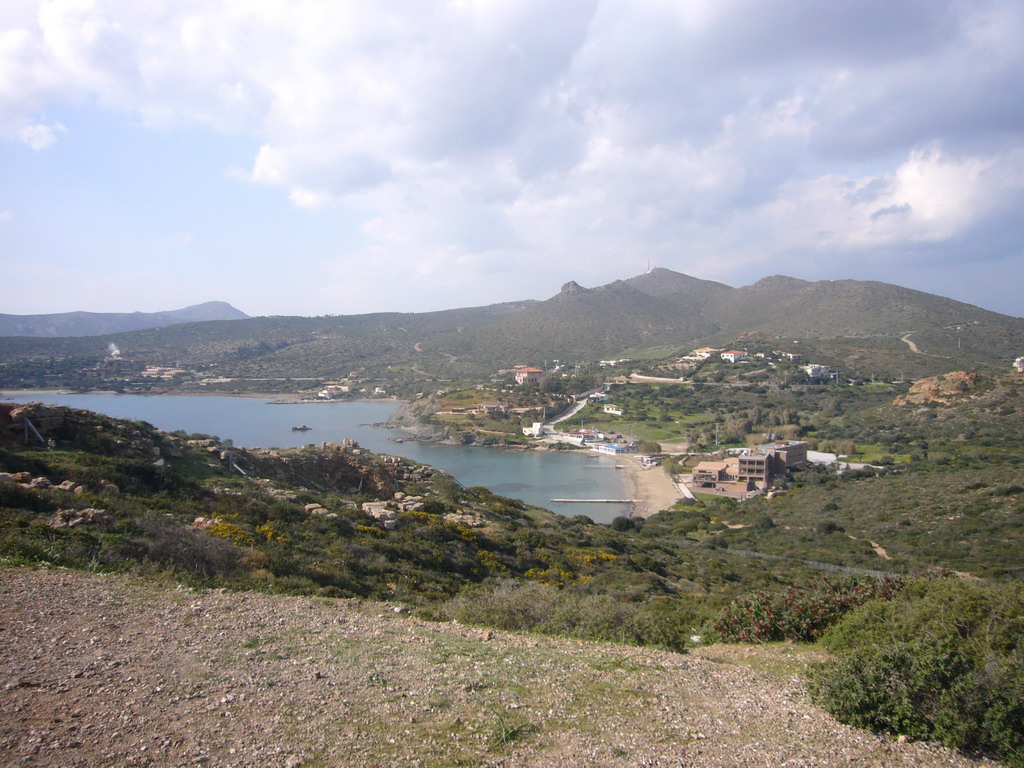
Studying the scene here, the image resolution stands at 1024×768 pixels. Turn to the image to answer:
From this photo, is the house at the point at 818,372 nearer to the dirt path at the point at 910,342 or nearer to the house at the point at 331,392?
the dirt path at the point at 910,342

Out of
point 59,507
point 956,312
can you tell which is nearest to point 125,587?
point 59,507

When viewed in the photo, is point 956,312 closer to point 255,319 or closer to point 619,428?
point 619,428

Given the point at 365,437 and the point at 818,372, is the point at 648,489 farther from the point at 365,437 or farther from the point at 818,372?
the point at 818,372

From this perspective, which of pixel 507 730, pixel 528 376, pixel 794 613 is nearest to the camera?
pixel 507 730

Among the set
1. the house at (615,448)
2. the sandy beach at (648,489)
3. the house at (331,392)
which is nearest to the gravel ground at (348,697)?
the sandy beach at (648,489)

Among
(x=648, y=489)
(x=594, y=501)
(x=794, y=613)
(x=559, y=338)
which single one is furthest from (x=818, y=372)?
(x=794, y=613)
